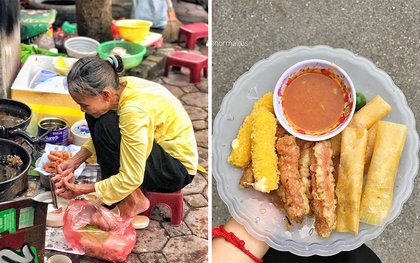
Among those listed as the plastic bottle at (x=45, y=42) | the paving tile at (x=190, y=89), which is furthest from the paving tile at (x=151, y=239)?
the plastic bottle at (x=45, y=42)

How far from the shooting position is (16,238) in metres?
1.50

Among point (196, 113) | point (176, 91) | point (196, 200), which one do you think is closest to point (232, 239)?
point (196, 200)

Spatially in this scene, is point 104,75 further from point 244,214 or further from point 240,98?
point 244,214

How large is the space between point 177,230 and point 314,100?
3.03 ft

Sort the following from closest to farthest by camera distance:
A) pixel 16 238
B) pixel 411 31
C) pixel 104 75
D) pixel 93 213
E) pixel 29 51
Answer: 1. pixel 16 238
2. pixel 104 75
3. pixel 411 31
4. pixel 93 213
5. pixel 29 51

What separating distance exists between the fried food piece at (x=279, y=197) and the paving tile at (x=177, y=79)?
5.31 ft

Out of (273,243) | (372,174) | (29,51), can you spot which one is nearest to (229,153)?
(273,243)

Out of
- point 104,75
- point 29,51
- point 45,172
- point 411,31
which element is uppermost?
point 411,31

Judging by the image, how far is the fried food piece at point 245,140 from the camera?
1.61 meters

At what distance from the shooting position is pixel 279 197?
5.27 ft

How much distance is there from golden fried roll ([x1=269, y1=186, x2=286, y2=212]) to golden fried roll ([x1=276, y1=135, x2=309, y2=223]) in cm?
6

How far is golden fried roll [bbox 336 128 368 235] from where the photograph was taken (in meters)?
1.53

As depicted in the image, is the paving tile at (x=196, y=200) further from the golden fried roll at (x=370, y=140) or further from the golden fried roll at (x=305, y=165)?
the golden fried roll at (x=370, y=140)

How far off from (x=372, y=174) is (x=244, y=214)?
490 millimetres
